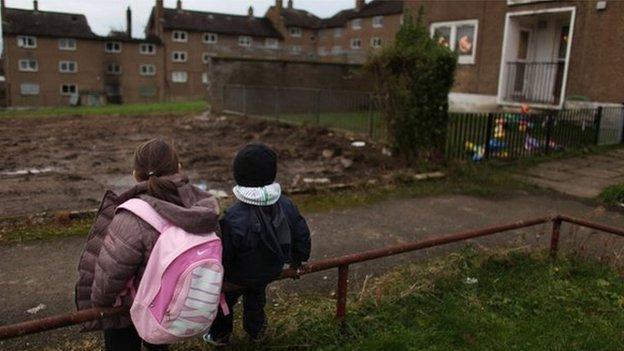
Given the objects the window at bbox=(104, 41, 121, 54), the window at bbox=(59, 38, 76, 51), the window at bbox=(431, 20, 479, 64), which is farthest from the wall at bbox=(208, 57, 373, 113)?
the window at bbox=(59, 38, 76, 51)

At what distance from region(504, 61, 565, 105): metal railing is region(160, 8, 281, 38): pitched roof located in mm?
47207

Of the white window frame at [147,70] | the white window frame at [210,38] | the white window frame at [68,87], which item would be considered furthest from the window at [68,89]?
the white window frame at [210,38]

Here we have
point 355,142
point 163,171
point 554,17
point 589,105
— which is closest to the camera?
point 163,171

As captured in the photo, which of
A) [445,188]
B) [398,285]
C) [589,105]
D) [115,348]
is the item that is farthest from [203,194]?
[589,105]

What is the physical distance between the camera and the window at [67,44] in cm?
5409

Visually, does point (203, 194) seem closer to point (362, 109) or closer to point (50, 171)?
point (50, 171)

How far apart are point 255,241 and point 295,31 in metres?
67.3

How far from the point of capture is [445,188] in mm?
9117

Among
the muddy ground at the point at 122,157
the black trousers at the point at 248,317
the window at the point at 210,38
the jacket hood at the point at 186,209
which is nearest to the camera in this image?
the jacket hood at the point at 186,209

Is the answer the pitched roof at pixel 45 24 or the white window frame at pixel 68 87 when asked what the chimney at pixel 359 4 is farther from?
the white window frame at pixel 68 87

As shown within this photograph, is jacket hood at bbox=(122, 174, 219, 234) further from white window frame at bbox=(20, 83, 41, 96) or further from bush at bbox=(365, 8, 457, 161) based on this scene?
white window frame at bbox=(20, 83, 41, 96)

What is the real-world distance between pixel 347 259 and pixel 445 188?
19.8 feet

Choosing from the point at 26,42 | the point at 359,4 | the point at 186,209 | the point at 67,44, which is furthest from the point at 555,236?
the point at 359,4

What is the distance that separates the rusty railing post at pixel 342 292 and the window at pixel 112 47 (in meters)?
58.1
